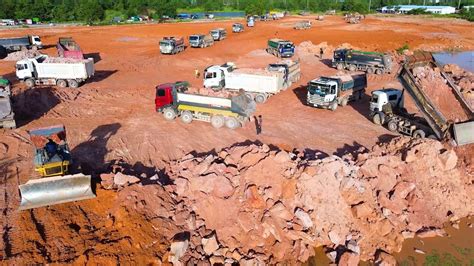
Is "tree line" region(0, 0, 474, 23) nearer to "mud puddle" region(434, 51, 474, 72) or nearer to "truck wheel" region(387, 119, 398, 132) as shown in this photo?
"mud puddle" region(434, 51, 474, 72)

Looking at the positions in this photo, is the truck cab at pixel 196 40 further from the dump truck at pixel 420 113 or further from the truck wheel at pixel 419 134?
the truck wheel at pixel 419 134

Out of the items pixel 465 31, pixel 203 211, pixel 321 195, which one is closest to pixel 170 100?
pixel 203 211

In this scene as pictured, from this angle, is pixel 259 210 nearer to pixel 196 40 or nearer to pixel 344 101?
pixel 344 101

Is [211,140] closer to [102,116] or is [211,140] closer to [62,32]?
[102,116]

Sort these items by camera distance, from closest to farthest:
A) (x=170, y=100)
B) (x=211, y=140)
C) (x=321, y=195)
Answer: (x=321, y=195)
(x=211, y=140)
(x=170, y=100)

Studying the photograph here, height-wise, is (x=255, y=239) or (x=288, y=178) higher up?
(x=288, y=178)

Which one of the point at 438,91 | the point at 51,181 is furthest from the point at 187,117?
the point at 438,91
